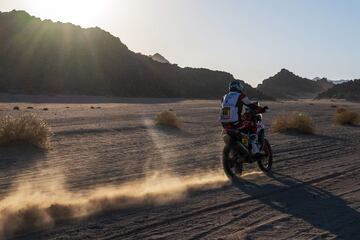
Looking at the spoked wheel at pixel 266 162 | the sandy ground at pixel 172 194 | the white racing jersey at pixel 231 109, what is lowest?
the sandy ground at pixel 172 194

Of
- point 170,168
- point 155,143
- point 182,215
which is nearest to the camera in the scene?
point 182,215

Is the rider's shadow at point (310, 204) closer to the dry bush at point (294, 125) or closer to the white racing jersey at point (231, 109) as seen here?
the white racing jersey at point (231, 109)

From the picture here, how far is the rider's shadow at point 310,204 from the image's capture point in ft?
27.1

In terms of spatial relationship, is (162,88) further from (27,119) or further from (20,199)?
(20,199)

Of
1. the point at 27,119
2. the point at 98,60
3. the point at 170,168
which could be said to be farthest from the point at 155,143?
the point at 98,60

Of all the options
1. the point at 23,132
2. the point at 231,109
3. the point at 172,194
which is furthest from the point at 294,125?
the point at 172,194

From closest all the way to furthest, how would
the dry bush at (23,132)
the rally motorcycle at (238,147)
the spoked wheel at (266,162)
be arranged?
the rally motorcycle at (238,147) → the spoked wheel at (266,162) → the dry bush at (23,132)

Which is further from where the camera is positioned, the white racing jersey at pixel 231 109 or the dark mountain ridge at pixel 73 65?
the dark mountain ridge at pixel 73 65

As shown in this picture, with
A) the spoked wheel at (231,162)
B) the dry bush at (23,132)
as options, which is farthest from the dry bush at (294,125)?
the spoked wheel at (231,162)

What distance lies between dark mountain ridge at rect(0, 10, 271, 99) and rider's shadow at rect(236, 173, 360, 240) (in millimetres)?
74091

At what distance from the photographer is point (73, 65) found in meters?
98.1

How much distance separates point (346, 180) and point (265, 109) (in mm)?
2182

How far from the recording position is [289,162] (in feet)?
49.4

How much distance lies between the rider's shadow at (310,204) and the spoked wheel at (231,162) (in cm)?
65
